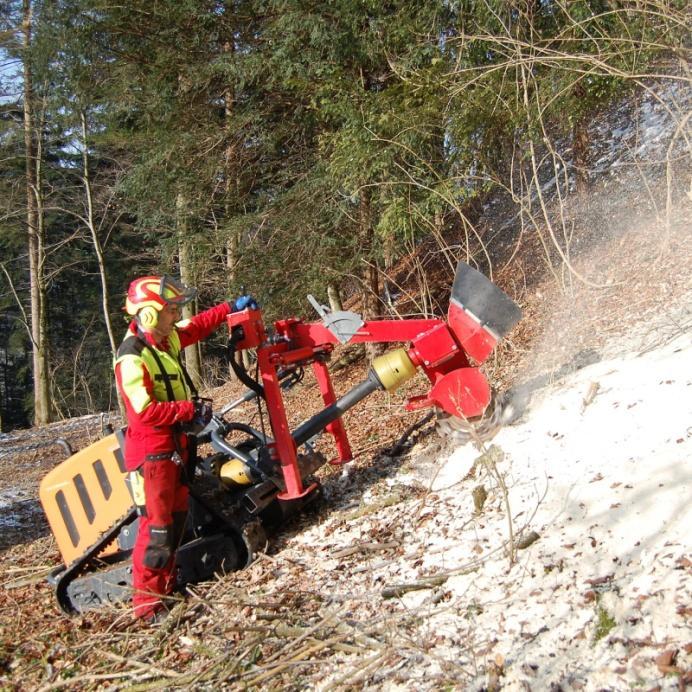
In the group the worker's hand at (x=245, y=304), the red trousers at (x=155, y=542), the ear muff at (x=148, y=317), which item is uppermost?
the ear muff at (x=148, y=317)

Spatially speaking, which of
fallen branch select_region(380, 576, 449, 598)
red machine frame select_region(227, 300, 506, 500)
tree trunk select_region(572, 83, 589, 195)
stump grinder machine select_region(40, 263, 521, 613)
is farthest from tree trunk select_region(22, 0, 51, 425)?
fallen branch select_region(380, 576, 449, 598)

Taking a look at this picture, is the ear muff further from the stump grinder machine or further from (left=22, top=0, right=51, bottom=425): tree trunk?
(left=22, top=0, right=51, bottom=425): tree trunk

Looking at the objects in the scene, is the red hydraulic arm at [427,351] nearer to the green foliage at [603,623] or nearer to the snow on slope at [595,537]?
the snow on slope at [595,537]

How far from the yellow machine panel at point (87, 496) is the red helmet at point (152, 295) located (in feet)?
3.61

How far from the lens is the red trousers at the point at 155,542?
Result: 4.36 m

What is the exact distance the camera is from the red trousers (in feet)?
14.3

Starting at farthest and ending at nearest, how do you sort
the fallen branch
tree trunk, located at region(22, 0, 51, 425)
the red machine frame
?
tree trunk, located at region(22, 0, 51, 425), the red machine frame, the fallen branch

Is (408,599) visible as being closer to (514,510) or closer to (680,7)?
(514,510)

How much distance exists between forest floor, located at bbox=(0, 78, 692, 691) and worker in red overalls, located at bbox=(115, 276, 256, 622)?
0.31 meters

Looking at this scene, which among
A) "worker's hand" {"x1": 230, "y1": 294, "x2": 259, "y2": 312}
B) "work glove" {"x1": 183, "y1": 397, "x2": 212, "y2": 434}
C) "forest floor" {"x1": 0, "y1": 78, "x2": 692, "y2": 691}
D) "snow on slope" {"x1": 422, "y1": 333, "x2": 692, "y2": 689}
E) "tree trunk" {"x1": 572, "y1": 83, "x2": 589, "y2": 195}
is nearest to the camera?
"snow on slope" {"x1": 422, "y1": 333, "x2": 692, "y2": 689}

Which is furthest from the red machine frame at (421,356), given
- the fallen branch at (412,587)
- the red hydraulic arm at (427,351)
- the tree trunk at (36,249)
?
the tree trunk at (36,249)

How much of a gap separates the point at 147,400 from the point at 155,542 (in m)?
0.96

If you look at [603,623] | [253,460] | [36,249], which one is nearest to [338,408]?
[253,460]

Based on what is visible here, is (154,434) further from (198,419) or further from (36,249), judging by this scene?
(36,249)
